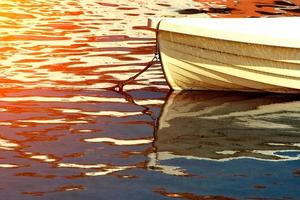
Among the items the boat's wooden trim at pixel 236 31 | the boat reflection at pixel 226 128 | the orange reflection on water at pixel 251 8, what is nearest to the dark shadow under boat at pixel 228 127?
Result: the boat reflection at pixel 226 128

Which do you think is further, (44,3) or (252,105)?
(44,3)

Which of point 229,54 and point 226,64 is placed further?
point 226,64

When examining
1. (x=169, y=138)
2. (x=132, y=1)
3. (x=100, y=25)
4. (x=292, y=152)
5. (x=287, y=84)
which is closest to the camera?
(x=292, y=152)

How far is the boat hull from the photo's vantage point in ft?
51.3

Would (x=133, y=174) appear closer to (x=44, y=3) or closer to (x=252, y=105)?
(x=252, y=105)

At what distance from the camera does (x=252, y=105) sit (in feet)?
51.4

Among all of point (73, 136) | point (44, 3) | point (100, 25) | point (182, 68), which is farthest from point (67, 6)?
point (73, 136)

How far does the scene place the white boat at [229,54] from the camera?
50.6 feet

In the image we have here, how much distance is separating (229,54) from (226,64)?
11.6 inches

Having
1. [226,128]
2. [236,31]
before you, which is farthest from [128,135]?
[236,31]

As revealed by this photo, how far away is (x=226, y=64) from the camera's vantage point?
16.1m

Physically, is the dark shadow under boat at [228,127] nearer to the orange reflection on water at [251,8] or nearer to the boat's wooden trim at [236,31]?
the boat's wooden trim at [236,31]

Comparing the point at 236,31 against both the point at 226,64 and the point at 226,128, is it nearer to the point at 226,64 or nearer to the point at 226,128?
the point at 226,64

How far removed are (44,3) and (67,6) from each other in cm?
272
